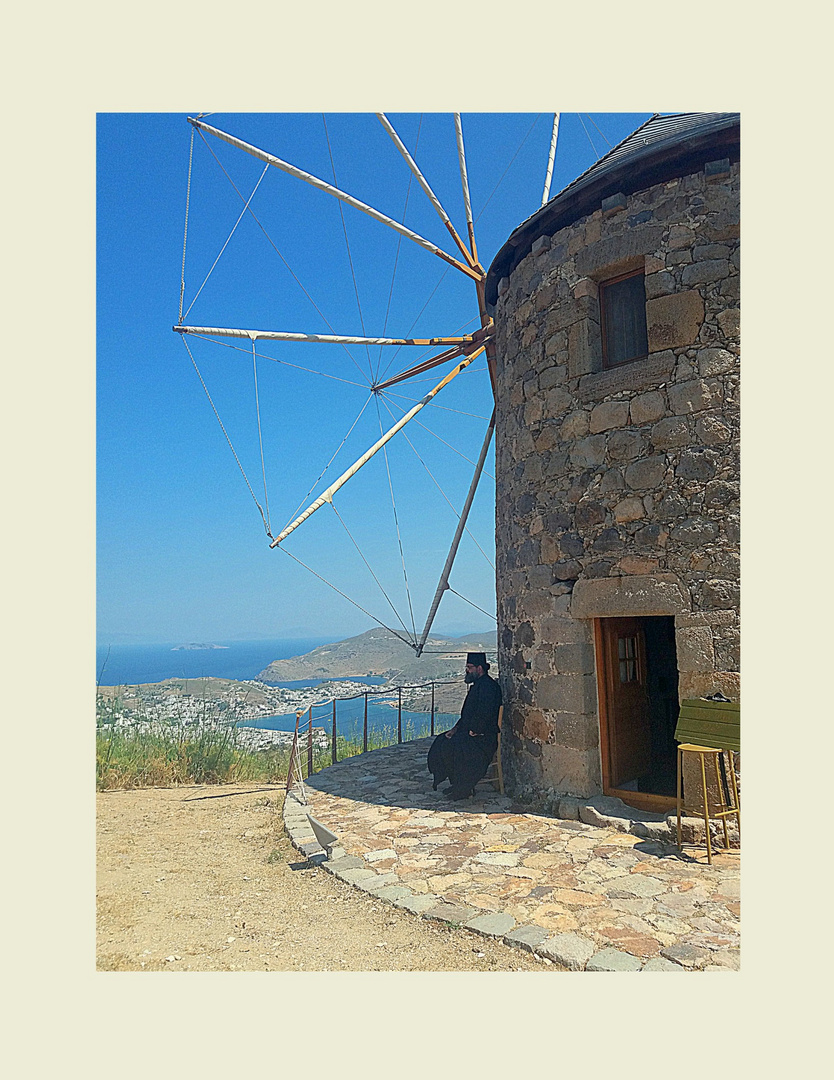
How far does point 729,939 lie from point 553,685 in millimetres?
2519

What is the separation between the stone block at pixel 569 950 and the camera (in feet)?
9.96

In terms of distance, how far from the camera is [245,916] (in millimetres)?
3859

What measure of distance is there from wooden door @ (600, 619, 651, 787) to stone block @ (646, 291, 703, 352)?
2.16 meters

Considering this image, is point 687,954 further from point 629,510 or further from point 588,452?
point 588,452

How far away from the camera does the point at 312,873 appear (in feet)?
14.6

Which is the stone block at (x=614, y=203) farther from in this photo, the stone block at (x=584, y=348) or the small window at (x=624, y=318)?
the stone block at (x=584, y=348)

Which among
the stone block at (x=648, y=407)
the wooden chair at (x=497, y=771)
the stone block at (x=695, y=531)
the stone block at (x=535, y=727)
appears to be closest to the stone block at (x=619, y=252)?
the stone block at (x=648, y=407)

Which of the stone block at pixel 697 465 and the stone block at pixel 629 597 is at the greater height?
the stone block at pixel 697 465

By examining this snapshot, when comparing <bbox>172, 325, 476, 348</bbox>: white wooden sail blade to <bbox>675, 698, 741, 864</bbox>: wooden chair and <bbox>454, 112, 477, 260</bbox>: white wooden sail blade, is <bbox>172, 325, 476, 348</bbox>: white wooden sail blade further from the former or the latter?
<bbox>675, 698, 741, 864</bbox>: wooden chair

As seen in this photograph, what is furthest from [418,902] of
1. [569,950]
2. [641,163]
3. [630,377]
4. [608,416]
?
[641,163]

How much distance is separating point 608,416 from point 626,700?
2338mm

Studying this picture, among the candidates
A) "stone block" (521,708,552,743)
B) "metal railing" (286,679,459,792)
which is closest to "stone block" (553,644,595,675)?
"stone block" (521,708,552,743)

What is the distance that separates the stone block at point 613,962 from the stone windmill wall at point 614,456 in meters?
2.05

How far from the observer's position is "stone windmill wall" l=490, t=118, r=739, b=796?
478cm
